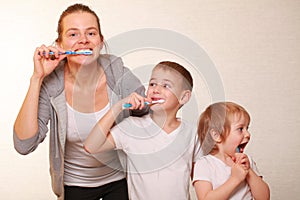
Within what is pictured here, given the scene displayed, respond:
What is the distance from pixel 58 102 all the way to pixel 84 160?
0.78 ft

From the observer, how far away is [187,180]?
145 centimetres

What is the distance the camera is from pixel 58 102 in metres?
1.52

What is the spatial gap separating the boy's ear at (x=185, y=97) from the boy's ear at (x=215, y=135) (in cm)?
12

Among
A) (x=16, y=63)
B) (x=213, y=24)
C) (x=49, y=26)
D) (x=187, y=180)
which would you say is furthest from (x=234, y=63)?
(x=187, y=180)

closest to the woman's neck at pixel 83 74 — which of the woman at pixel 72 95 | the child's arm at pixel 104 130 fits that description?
the woman at pixel 72 95

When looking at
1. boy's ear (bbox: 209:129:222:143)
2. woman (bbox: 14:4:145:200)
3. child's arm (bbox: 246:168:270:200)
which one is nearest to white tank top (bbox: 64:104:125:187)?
woman (bbox: 14:4:145:200)

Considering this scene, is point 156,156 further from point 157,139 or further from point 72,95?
point 72,95

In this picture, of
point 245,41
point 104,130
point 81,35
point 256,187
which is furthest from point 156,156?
point 245,41

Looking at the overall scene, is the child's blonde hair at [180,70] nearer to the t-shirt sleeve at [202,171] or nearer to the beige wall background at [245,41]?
the t-shirt sleeve at [202,171]

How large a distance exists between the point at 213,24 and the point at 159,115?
1392mm

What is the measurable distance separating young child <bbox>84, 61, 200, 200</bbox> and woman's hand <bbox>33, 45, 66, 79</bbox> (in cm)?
23

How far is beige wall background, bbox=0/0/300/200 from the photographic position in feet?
9.03

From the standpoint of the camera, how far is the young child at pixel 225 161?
142 centimetres

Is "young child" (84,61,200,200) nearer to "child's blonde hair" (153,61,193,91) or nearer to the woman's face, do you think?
"child's blonde hair" (153,61,193,91)
